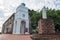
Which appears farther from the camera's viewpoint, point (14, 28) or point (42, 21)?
point (14, 28)

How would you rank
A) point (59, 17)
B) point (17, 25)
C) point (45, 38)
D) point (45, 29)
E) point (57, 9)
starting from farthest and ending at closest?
point (57, 9) < point (59, 17) < point (17, 25) < point (45, 29) < point (45, 38)

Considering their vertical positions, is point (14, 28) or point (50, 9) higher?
point (50, 9)

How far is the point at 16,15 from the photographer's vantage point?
82.4 feet

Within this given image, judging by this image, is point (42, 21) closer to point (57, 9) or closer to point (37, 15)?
point (37, 15)

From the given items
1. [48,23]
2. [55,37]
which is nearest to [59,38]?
[55,37]

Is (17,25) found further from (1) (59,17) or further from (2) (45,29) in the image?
(2) (45,29)

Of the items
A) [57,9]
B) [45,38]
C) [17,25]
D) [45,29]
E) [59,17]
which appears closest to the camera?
[45,38]

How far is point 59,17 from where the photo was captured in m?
27.6

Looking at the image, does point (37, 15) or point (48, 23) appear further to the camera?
point (37, 15)

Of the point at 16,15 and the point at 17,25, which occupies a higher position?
the point at 16,15

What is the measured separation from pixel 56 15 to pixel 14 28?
9198 millimetres

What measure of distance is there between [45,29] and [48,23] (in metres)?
0.18

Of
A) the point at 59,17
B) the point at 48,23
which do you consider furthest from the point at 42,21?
the point at 59,17

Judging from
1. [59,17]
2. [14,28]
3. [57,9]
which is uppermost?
[57,9]
